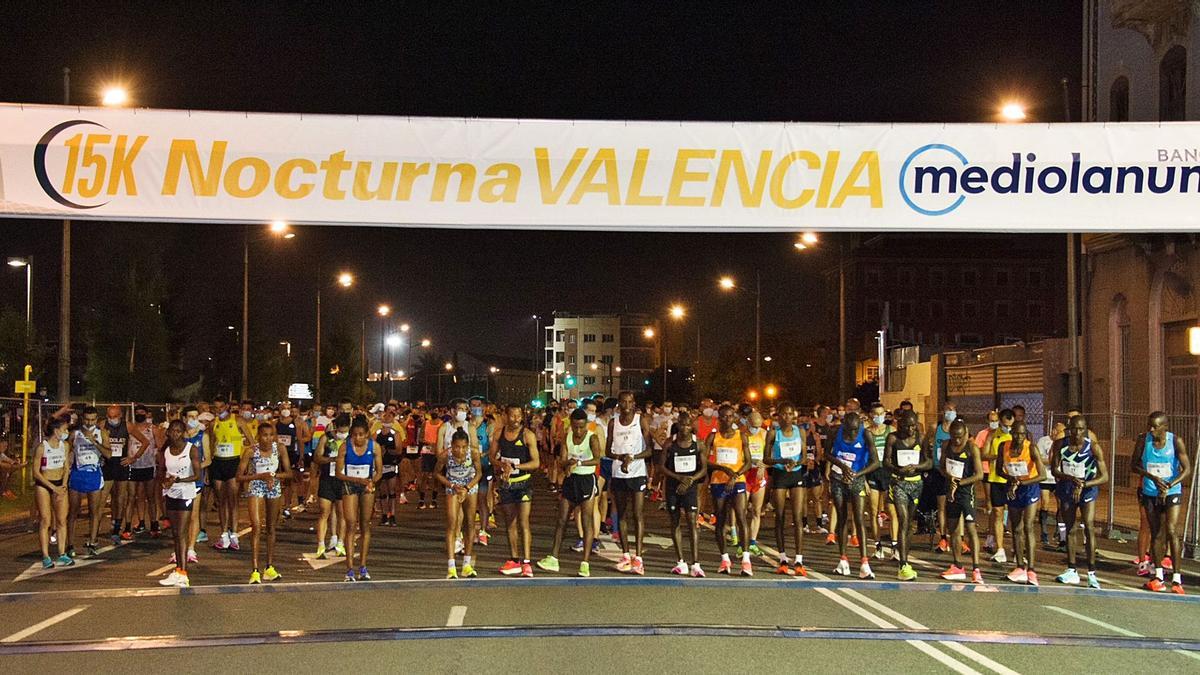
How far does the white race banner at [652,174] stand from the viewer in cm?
1184

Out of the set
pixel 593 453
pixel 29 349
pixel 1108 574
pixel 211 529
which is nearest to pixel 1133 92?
pixel 1108 574

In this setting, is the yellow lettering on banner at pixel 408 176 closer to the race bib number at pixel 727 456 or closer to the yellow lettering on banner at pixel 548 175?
the yellow lettering on banner at pixel 548 175

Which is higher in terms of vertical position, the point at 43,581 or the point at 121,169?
the point at 121,169

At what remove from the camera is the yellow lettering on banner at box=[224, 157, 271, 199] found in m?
11.8

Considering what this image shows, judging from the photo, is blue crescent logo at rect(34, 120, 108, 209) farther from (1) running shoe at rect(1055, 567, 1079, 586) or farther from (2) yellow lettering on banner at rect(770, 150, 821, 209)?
(1) running shoe at rect(1055, 567, 1079, 586)

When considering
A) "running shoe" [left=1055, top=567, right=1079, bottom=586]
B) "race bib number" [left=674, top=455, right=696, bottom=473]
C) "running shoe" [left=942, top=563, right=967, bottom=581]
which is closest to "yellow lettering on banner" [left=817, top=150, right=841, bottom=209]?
"race bib number" [left=674, top=455, right=696, bottom=473]

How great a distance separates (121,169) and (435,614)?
18.8 ft

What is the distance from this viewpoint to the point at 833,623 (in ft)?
32.3

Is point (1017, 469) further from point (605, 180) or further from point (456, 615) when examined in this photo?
point (456, 615)

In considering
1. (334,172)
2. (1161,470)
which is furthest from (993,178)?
(334,172)

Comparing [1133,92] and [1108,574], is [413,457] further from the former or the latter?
[1133,92]

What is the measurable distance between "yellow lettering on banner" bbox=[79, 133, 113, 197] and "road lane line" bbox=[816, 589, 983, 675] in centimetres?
862

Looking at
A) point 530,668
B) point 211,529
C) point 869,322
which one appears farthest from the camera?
point 869,322

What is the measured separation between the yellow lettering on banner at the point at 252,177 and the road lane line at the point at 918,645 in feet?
23.7
